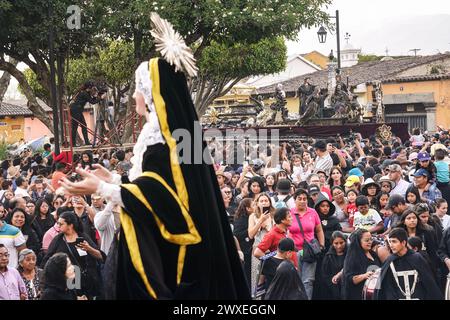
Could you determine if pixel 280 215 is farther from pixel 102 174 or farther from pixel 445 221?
pixel 102 174

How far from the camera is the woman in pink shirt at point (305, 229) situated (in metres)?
A: 10.0

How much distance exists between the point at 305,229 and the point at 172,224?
4.76 m

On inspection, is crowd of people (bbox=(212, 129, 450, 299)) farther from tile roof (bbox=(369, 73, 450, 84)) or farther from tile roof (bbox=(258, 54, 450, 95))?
tile roof (bbox=(258, 54, 450, 95))

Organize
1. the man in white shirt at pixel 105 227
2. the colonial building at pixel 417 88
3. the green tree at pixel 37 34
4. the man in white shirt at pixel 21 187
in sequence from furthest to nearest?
the colonial building at pixel 417 88
the green tree at pixel 37 34
the man in white shirt at pixel 21 187
the man in white shirt at pixel 105 227

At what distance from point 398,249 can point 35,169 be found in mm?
9198

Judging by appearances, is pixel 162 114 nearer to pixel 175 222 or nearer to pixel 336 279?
pixel 175 222

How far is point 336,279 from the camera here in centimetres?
975

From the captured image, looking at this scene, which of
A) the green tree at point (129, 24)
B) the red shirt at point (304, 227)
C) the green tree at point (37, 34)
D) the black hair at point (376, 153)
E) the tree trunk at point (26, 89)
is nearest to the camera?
the red shirt at point (304, 227)

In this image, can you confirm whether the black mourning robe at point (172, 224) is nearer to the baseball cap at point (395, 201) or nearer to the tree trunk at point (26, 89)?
the baseball cap at point (395, 201)

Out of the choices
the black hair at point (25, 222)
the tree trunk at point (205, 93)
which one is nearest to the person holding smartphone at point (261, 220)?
the black hair at point (25, 222)

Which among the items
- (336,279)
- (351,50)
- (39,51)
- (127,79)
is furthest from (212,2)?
(351,50)

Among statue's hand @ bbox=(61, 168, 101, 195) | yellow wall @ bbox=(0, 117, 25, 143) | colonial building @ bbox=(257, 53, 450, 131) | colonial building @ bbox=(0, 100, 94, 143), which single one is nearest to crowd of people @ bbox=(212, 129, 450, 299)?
statue's hand @ bbox=(61, 168, 101, 195)

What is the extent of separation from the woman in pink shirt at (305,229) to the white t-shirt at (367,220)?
52 cm

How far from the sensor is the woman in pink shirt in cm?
1002
